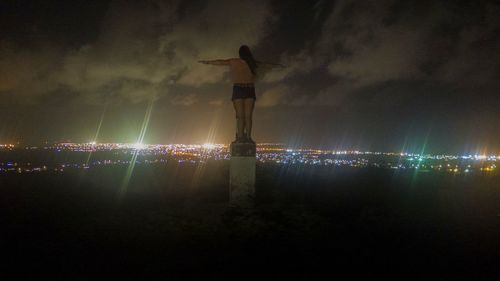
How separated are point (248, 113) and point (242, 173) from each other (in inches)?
74.5

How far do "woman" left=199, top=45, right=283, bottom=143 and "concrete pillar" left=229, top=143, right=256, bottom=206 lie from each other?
33 centimetres

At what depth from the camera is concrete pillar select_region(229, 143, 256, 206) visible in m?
9.20

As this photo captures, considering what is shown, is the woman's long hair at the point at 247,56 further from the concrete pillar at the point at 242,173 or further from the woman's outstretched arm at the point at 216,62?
the concrete pillar at the point at 242,173

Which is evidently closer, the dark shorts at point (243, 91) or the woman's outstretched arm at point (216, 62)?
the woman's outstretched arm at point (216, 62)

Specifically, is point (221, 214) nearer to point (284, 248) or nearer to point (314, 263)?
point (284, 248)

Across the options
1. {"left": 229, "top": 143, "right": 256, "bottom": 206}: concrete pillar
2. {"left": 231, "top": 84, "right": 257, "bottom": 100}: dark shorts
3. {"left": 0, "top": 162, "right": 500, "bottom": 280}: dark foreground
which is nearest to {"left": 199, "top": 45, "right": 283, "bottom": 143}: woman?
{"left": 231, "top": 84, "right": 257, "bottom": 100}: dark shorts

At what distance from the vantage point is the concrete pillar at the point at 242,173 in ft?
30.2

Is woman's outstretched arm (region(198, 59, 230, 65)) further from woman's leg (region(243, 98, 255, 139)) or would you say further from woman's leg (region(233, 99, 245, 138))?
woman's leg (region(243, 98, 255, 139))

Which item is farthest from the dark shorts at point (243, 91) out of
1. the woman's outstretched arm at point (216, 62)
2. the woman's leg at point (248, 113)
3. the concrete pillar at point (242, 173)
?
the concrete pillar at point (242, 173)

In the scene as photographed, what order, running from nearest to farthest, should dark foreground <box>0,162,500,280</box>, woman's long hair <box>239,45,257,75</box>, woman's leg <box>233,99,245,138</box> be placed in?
dark foreground <box>0,162,500,280</box>, woman's long hair <box>239,45,257,75</box>, woman's leg <box>233,99,245,138</box>

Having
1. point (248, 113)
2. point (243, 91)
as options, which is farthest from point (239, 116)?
point (243, 91)

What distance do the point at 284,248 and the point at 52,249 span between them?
14.2ft

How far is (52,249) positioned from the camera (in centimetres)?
567

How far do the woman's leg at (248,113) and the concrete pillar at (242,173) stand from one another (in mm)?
509
